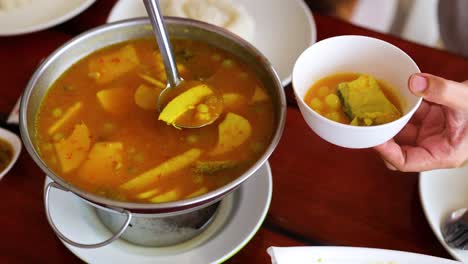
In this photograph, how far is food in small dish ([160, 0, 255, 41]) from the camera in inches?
67.9

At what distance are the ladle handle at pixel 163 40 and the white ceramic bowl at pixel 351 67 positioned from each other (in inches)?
11.3

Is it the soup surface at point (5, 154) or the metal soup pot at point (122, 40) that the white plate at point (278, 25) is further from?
the soup surface at point (5, 154)

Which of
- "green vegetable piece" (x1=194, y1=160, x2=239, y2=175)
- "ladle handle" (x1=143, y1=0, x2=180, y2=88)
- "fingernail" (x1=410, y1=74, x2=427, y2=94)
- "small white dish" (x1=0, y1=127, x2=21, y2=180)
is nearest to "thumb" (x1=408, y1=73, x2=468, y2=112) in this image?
"fingernail" (x1=410, y1=74, x2=427, y2=94)

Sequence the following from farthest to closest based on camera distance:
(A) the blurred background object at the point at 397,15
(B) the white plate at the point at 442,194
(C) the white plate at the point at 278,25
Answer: (A) the blurred background object at the point at 397,15 → (C) the white plate at the point at 278,25 → (B) the white plate at the point at 442,194

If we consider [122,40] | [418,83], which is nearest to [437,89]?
[418,83]

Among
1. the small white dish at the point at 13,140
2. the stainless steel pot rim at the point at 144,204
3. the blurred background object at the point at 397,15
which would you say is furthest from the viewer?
the blurred background object at the point at 397,15

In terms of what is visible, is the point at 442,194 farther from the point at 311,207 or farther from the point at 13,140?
the point at 13,140

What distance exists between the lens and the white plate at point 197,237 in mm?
1182

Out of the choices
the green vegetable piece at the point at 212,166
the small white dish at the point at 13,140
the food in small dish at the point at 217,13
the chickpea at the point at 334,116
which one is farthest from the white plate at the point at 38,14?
the chickpea at the point at 334,116

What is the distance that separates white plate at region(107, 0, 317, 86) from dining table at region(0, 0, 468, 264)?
271 mm

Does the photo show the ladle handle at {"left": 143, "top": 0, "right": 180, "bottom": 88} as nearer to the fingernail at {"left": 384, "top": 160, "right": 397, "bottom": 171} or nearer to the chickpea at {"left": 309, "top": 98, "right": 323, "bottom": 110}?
the chickpea at {"left": 309, "top": 98, "right": 323, "bottom": 110}

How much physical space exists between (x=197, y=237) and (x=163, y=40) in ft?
1.51

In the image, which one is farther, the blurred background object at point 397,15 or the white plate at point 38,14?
the blurred background object at point 397,15

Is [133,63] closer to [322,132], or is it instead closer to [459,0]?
[322,132]
